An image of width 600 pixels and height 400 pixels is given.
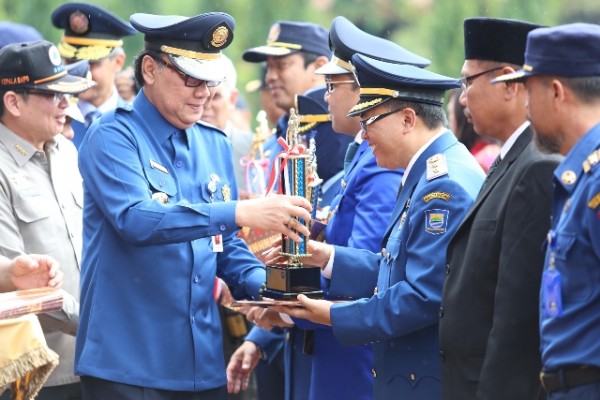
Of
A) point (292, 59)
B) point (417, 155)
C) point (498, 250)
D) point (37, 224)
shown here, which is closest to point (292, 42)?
point (292, 59)

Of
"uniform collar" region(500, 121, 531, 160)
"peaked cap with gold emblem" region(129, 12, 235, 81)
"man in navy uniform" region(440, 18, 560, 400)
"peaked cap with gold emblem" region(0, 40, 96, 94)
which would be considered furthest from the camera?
"peaked cap with gold emblem" region(0, 40, 96, 94)

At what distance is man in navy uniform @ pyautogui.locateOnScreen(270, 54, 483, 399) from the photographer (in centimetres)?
483

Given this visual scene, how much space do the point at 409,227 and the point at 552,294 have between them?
3.76ft

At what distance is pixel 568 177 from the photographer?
12.7 ft

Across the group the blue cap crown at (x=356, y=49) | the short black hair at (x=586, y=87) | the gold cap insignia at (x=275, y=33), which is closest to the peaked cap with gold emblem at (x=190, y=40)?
the blue cap crown at (x=356, y=49)

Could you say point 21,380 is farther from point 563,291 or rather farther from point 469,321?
point 563,291

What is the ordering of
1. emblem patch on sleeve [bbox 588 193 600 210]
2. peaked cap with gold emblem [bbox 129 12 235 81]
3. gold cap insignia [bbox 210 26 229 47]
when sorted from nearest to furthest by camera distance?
emblem patch on sleeve [bbox 588 193 600 210]
peaked cap with gold emblem [bbox 129 12 235 81]
gold cap insignia [bbox 210 26 229 47]

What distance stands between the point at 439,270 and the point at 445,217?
0.72 ft

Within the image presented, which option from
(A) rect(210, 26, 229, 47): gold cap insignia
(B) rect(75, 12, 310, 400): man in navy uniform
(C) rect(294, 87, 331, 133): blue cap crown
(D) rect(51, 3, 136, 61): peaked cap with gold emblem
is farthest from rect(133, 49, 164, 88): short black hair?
(D) rect(51, 3, 136, 61): peaked cap with gold emblem

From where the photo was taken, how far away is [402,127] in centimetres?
515

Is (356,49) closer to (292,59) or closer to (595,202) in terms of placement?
(595,202)

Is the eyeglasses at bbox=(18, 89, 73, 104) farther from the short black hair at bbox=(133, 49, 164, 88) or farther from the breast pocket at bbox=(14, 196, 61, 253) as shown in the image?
the short black hair at bbox=(133, 49, 164, 88)

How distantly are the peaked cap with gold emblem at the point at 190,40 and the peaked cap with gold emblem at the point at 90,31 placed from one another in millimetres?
3325

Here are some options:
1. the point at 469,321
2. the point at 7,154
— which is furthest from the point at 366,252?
the point at 7,154
